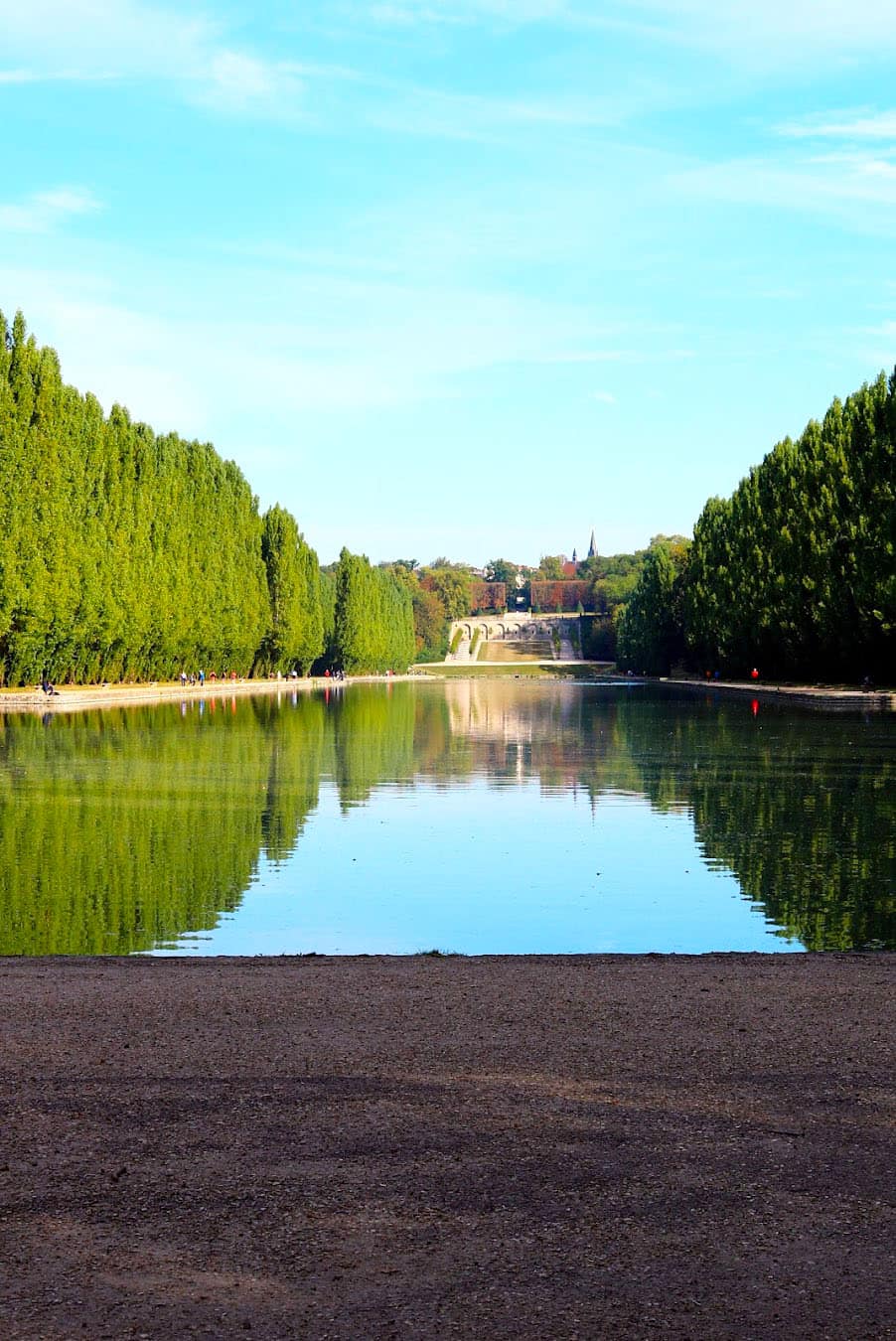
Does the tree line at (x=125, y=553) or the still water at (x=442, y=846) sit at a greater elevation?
the tree line at (x=125, y=553)

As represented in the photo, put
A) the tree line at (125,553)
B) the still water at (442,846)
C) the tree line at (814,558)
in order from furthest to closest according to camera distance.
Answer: the tree line at (814,558) < the tree line at (125,553) < the still water at (442,846)

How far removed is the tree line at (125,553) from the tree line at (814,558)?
24.9 meters

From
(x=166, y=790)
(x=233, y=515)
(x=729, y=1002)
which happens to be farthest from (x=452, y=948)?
(x=233, y=515)

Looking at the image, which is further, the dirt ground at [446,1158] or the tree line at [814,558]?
the tree line at [814,558]

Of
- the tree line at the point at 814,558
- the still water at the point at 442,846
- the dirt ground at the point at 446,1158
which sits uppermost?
the tree line at the point at 814,558

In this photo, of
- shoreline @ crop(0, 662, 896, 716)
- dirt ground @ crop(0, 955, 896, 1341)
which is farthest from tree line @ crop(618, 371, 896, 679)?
dirt ground @ crop(0, 955, 896, 1341)

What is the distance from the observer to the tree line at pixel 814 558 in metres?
55.9

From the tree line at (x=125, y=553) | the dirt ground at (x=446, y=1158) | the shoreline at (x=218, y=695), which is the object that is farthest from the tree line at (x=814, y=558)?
the dirt ground at (x=446, y=1158)

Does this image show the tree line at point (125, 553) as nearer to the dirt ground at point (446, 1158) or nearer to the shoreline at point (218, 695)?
the shoreline at point (218, 695)

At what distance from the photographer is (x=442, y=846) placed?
15266mm

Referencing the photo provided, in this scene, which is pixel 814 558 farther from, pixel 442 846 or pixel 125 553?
pixel 442 846

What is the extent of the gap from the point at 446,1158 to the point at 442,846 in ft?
32.4

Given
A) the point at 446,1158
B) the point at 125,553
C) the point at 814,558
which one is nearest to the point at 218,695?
the point at 125,553

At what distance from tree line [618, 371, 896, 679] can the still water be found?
26.3 m
